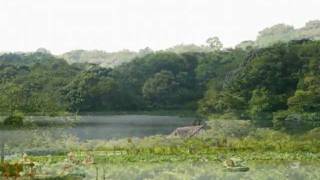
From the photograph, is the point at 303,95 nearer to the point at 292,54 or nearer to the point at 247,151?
the point at 292,54

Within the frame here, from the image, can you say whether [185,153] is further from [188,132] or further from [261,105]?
[261,105]

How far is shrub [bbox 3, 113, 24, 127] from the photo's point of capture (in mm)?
20047

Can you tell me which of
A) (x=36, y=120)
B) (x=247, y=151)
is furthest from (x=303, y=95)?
(x=36, y=120)

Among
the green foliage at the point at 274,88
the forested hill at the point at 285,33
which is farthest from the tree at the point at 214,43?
the green foliage at the point at 274,88

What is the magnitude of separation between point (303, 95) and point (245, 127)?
6.60 metres

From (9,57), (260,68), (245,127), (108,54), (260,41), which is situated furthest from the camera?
(260,41)

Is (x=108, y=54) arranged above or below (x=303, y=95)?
above

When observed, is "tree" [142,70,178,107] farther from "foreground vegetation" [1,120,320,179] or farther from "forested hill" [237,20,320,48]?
"forested hill" [237,20,320,48]

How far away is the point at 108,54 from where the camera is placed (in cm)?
7181

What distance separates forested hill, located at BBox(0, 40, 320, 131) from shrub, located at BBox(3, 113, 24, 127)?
12558 millimetres

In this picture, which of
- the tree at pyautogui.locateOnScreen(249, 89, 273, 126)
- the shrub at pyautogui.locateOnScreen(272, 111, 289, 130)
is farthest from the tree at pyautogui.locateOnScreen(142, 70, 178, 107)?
the shrub at pyautogui.locateOnScreen(272, 111, 289, 130)

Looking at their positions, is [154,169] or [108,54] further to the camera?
[108,54]

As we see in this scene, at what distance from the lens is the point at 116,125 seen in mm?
34094

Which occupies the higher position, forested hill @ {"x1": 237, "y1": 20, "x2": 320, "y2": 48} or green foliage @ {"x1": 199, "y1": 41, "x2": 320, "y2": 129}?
forested hill @ {"x1": 237, "y1": 20, "x2": 320, "y2": 48}
